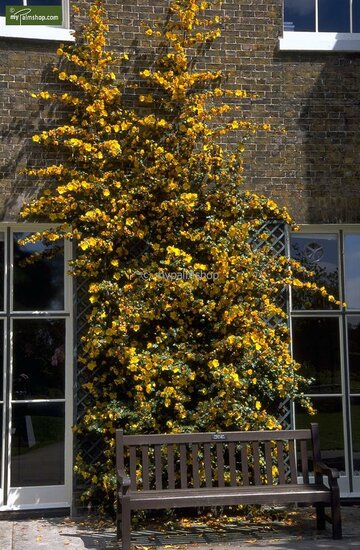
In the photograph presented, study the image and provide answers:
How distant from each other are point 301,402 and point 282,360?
0.47 m

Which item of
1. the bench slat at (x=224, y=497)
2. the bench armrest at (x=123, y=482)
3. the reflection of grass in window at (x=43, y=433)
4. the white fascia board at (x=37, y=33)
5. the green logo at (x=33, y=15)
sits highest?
the green logo at (x=33, y=15)

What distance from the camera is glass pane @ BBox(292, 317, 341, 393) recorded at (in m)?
9.31

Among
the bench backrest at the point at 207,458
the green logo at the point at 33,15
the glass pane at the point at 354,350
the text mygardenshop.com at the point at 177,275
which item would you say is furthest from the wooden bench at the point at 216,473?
the green logo at the point at 33,15

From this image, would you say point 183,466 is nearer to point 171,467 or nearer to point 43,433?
point 171,467

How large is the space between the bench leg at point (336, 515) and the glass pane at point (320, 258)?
7.85ft

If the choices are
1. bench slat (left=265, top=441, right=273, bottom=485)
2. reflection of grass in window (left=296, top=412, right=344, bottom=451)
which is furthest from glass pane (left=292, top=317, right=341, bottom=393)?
bench slat (left=265, top=441, right=273, bottom=485)

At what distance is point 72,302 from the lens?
885 cm

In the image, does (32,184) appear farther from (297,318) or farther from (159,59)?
(297,318)

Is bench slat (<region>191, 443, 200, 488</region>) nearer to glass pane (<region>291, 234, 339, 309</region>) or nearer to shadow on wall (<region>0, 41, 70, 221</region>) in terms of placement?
glass pane (<region>291, 234, 339, 309</region>)

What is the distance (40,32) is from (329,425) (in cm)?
511

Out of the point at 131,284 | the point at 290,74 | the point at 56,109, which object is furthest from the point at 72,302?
the point at 290,74

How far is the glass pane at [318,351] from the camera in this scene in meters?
9.31

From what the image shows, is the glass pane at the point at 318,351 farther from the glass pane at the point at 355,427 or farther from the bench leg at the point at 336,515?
the bench leg at the point at 336,515

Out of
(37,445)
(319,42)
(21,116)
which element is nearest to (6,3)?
(21,116)
